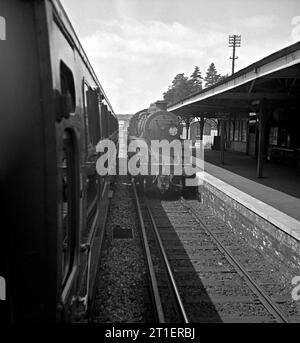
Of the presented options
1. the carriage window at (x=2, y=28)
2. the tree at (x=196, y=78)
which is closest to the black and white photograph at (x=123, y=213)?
the carriage window at (x=2, y=28)

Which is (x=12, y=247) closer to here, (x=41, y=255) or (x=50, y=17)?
(x=41, y=255)

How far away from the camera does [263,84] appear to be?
1285 cm

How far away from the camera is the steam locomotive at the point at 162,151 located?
41.2ft

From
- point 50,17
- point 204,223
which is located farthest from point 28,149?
point 204,223

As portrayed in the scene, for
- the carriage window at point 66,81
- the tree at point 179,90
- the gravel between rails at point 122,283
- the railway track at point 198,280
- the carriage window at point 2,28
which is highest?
the tree at point 179,90

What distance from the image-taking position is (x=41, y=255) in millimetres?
2082

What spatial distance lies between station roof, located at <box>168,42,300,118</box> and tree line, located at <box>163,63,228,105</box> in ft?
200

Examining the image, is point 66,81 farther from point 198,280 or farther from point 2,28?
point 198,280

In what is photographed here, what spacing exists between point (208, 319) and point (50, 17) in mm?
4080

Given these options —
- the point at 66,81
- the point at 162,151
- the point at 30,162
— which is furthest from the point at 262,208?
the point at 30,162

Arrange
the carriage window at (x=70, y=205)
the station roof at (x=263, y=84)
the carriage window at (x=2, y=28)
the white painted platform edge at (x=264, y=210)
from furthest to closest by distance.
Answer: the station roof at (x=263, y=84) < the white painted platform edge at (x=264, y=210) < the carriage window at (x=70, y=205) < the carriage window at (x=2, y=28)

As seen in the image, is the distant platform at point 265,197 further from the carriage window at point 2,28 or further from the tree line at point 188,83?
the tree line at point 188,83

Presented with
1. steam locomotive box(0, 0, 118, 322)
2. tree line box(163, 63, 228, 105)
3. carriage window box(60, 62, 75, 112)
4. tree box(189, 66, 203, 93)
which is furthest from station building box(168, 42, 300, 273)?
tree box(189, 66, 203, 93)

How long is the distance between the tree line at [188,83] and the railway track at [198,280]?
68861 millimetres
